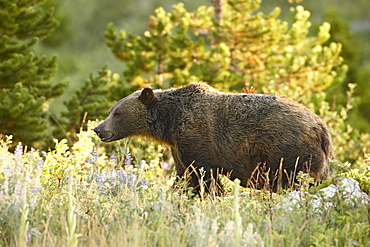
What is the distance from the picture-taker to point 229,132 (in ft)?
24.1

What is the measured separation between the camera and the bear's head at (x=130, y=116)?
7.91 meters

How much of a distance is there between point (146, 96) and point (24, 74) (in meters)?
3.61

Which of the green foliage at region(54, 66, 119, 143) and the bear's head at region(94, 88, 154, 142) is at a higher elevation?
the green foliage at region(54, 66, 119, 143)

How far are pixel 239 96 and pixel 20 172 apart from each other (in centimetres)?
326

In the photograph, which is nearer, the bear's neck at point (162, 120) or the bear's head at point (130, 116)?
the bear's neck at point (162, 120)

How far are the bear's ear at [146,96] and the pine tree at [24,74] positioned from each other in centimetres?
289

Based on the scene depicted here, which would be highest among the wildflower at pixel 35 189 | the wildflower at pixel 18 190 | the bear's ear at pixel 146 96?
the bear's ear at pixel 146 96

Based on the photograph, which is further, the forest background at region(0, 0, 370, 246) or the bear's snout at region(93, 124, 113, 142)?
the bear's snout at region(93, 124, 113, 142)

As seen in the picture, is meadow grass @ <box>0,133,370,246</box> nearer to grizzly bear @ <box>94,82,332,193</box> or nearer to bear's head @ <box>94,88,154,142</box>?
grizzly bear @ <box>94,82,332,193</box>

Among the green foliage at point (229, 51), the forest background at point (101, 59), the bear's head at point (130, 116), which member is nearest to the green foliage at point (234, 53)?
the green foliage at point (229, 51)

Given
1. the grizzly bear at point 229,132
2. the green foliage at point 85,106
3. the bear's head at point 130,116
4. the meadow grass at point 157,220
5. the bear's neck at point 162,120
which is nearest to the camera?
the meadow grass at point 157,220

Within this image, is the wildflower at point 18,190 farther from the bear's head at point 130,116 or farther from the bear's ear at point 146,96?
the bear's ear at point 146,96

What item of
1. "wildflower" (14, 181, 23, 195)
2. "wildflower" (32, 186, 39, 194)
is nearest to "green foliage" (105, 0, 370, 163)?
"wildflower" (32, 186, 39, 194)

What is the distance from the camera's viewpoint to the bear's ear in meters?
7.87
